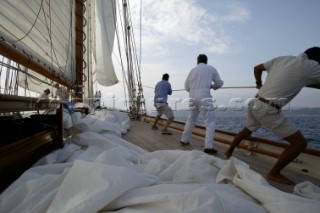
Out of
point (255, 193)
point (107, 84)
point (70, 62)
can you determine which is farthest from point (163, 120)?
point (255, 193)

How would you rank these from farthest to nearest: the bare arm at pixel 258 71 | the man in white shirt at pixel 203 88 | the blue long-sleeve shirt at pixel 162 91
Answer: the blue long-sleeve shirt at pixel 162 91 < the man in white shirt at pixel 203 88 < the bare arm at pixel 258 71

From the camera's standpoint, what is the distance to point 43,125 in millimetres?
2318

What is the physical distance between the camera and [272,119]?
2.21 metres

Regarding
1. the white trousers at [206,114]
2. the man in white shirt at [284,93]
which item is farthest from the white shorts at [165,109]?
the man in white shirt at [284,93]

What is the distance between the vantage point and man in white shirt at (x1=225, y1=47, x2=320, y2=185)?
2064 mm

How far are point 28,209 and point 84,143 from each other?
1370 millimetres

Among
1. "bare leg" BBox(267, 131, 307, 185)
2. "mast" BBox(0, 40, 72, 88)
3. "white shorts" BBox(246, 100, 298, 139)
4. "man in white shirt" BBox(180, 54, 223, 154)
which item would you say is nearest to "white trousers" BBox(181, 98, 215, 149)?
"man in white shirt" BBox(180, 54, 223, 154)

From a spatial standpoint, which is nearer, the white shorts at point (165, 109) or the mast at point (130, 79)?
the white shorts at point (165, 109)

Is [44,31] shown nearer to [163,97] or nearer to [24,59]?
[24,59]

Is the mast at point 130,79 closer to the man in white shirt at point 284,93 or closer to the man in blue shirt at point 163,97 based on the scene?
the man in blue shirt at point 163,97

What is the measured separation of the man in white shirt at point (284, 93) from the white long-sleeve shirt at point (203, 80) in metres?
1.05

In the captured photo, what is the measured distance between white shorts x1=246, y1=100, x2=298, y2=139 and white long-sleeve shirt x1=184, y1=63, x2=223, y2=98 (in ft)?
3.20

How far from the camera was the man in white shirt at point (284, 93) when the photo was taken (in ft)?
6.77

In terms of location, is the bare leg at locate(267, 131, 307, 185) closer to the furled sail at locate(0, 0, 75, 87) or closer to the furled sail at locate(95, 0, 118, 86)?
the furled sail at locate(0, 0, 75, 87)
